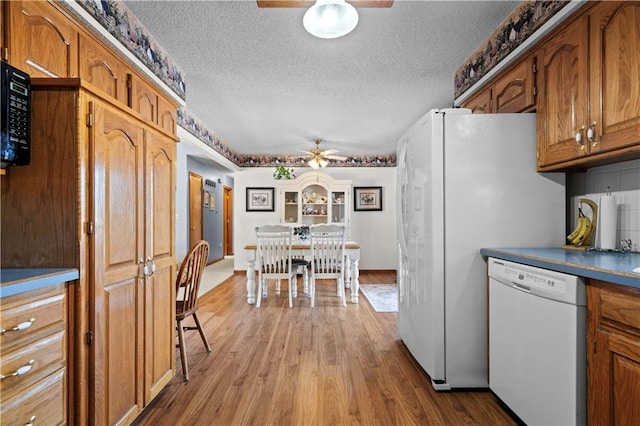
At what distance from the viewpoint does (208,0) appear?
6.36ft

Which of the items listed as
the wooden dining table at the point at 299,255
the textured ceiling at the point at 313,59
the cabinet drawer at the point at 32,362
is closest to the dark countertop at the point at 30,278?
the cabinet drawer at the point at 32,362

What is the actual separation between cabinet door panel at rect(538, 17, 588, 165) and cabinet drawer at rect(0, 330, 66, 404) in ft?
8.13

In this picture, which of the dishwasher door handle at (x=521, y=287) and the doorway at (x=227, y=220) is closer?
the dishwasher door handle at (x=521, y=287)

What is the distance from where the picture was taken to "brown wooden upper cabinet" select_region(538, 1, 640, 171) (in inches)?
54.1

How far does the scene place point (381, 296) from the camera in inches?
172

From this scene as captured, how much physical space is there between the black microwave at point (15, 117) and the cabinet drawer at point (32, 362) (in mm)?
645

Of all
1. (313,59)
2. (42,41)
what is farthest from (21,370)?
(313,59)

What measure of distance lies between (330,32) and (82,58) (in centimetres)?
134

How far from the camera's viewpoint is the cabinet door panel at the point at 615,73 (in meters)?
1.35

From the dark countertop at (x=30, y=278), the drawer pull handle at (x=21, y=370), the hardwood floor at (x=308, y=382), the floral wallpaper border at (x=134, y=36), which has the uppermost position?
the floral wallpaper border at (x=134, y=36)

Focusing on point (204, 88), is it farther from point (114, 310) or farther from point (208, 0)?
point (114, 310)

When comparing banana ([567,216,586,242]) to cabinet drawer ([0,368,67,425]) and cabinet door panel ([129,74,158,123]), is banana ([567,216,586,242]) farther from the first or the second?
cabinet door panel ([129,74,158,123])

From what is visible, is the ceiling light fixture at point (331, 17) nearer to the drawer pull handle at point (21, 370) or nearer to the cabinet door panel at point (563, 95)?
the cabinet door panel at point (563, 95)

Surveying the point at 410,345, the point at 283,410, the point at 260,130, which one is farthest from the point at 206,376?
the point at 260,130
